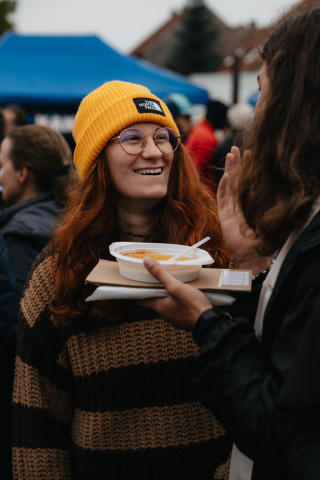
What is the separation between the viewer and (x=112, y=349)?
5.55 ft

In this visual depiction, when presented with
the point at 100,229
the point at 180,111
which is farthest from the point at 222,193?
the point at 180,111

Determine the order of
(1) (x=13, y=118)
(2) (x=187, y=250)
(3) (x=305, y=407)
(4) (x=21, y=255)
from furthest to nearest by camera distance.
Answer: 1. (1) (x=13, y=118)
2. (4) (x=21, y=255)
3. (2) (x=187, y=250)
4. (3) (x=305, y=407)

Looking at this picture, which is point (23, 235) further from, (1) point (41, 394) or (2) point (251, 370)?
(2) point (251, 370)

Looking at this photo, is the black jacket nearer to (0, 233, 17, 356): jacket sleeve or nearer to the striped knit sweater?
the striped knit sweater

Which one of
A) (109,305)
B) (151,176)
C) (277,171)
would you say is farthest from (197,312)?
(151,176)

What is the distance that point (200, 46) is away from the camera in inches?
1644

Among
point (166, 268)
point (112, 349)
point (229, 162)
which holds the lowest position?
point (112, 349)

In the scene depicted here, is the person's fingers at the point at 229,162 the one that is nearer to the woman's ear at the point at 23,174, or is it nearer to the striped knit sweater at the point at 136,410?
the striped knit sweater at the point at 136,410

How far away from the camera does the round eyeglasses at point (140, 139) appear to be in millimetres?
1828

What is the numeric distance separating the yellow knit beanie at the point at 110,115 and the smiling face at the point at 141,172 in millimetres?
45

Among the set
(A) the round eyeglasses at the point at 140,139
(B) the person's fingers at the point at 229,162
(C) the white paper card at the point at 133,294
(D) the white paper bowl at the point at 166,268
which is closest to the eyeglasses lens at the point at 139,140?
(A) the round eyeglasses at the point at 140,139

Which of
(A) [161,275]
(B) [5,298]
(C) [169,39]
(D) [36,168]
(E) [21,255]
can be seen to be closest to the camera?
(A) [161,275]

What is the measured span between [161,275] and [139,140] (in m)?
0.81

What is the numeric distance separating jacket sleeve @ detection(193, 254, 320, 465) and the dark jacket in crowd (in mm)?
1731
